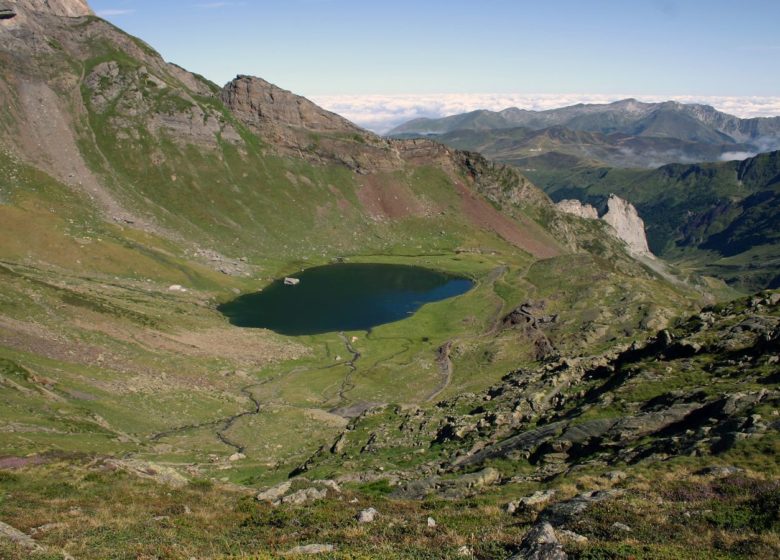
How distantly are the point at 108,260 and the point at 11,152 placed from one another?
6838cm

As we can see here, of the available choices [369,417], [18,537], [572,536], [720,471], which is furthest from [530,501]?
[369,417]

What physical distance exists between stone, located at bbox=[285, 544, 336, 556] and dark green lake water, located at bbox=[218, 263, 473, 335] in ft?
363

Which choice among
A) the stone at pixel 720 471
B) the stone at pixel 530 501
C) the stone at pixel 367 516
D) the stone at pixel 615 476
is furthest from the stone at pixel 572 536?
the stone at pixel 720 471

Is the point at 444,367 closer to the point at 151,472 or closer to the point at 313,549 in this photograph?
the point at 151,472

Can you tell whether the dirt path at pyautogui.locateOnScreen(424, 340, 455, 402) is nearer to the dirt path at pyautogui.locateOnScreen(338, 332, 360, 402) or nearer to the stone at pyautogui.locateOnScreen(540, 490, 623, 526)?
the dirt path at pyautogui.locateOnScreen(338, 332, 360, 402)

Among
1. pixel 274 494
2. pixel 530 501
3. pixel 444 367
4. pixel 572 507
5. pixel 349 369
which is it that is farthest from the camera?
pixel 349 369

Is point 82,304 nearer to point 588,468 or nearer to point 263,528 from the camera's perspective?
point 263,528

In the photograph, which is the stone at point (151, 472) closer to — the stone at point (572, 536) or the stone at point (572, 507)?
the stone at point (572, 507)

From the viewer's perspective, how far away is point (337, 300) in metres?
166

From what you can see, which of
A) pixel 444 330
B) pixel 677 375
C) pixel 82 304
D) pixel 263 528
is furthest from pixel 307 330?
pixel 263 528

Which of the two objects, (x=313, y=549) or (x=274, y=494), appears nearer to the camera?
(x=313, y=549)

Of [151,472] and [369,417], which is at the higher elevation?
[151,472]

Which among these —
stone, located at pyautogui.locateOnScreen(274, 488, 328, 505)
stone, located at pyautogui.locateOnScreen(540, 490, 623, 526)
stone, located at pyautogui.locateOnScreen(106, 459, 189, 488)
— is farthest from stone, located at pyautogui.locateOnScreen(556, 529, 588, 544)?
stone, located at pyautogui.locateOnScreen(106, 459, 189, 488)

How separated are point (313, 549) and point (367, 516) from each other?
5663 millimetres
